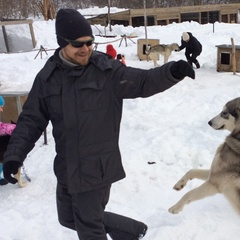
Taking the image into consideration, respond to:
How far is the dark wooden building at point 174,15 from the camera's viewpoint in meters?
25.4

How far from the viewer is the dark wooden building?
25406 mm

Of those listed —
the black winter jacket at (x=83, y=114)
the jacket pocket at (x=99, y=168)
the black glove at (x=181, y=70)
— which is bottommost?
the jacket pocket at (x=99, y=168)

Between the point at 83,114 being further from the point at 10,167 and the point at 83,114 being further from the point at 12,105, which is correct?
the point at 12,105

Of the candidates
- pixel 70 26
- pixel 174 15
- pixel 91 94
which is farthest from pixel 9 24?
pixel 91 94

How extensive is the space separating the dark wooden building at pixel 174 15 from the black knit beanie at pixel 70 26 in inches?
940

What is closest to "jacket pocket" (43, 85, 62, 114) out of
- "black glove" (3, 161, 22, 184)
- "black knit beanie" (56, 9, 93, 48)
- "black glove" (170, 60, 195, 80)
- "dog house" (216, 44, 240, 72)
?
"black knit beanie" (56, 9, 93, 48)

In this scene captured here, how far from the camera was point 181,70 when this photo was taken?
5.77 ft

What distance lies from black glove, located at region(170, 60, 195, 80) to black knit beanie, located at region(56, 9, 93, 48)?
0.56 meters

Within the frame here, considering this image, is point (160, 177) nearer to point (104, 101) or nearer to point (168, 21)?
point (104, 101)

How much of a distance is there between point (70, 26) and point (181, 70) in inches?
26.6

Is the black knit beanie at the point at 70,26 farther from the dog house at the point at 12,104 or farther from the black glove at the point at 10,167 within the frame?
the dog house at the point at 12,104

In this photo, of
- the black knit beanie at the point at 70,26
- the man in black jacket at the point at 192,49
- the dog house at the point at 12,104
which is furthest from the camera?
the man in black jacket at the point at 192,49

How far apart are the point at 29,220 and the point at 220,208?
1810 mm

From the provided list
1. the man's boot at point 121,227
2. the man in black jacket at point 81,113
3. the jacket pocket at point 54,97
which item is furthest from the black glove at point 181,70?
the man's boot at point 121,227
